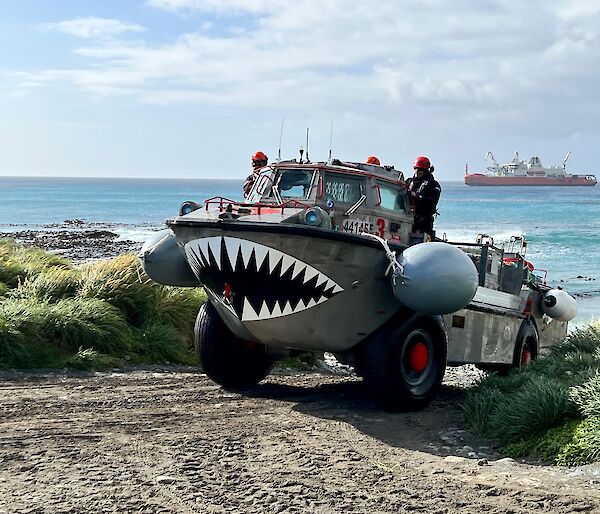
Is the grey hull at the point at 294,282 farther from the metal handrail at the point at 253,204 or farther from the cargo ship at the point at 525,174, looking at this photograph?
the cargo ship at the point at 525,174

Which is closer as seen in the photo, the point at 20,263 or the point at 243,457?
the point at 243,457

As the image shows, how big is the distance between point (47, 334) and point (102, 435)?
11.8 ft

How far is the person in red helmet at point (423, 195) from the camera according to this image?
9.80 meters

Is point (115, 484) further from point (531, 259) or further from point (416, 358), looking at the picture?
point (531, 259)

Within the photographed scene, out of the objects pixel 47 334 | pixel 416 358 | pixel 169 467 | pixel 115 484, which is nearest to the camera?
pixel 115 484

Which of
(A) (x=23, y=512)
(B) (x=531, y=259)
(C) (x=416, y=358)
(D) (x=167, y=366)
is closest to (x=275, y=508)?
(A) (x=23, y=512)

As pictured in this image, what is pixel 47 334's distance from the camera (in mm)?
10305

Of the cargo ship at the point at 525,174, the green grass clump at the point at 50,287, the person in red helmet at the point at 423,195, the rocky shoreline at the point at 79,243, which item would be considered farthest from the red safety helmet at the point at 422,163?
the cargo ship at the point at 525,174

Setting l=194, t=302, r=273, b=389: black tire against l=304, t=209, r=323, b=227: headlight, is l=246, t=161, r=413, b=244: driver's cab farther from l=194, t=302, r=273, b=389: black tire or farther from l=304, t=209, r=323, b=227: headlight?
l=194, t=302, r=273, b=389: black tire

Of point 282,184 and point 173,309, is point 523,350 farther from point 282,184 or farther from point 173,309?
point 173,309

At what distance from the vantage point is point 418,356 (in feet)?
28.2

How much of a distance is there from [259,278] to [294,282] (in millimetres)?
309

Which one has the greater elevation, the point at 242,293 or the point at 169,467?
the point at 242,293

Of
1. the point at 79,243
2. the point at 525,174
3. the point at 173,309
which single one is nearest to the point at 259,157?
the point at 173,309
